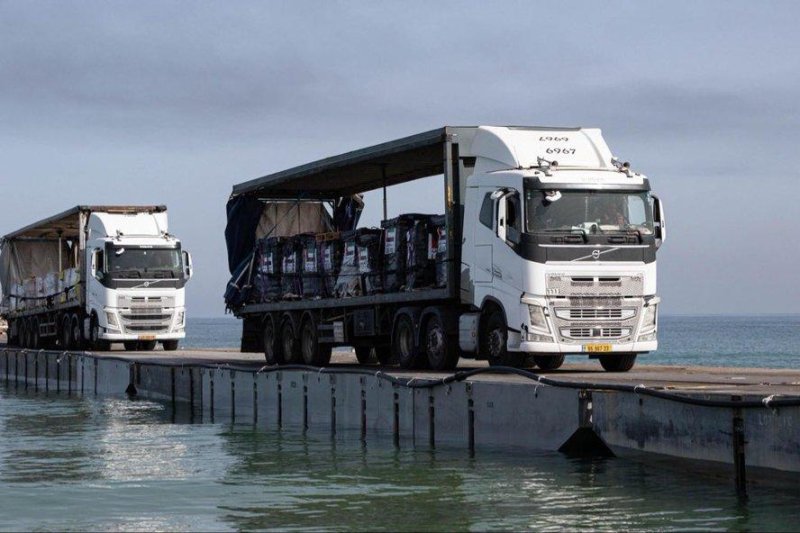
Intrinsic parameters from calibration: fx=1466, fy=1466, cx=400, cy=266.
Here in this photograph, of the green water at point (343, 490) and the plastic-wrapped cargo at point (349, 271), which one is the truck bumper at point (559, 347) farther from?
the plastic-wrapped cargo at point (349, 271)

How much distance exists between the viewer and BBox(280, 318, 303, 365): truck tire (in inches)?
1212

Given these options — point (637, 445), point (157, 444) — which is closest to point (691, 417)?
point (637, 445)

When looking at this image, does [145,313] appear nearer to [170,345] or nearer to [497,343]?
[170,345]

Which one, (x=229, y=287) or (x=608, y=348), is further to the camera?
(x=229, y=287)

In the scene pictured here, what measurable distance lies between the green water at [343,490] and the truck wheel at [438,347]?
2532 millimetres

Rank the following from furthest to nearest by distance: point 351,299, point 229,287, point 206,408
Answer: point 229,287, point 206,408, point 351,299

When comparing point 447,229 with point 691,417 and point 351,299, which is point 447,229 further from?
point 691,417

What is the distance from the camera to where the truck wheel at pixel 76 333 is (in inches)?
1809

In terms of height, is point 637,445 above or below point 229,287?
below

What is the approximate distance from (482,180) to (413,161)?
407cm

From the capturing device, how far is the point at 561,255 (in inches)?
916

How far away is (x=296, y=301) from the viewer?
3055 centimetres

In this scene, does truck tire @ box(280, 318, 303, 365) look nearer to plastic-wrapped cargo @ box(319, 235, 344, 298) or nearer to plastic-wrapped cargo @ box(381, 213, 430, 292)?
plastic-wrapped cargo @ box(319, 235, 344, 298)

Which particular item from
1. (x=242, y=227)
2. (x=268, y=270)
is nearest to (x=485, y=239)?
(x=268, y=270)
